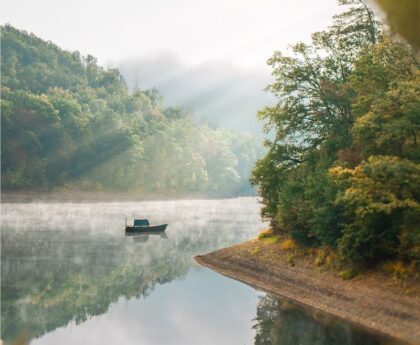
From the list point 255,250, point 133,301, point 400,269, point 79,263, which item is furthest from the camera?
point 79,263

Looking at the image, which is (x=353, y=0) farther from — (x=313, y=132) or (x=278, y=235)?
(x=278, y=235)

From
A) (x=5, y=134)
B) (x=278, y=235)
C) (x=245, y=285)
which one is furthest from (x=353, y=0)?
(x=5, y=134)

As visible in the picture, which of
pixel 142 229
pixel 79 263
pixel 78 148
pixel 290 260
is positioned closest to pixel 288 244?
pixel 290 260

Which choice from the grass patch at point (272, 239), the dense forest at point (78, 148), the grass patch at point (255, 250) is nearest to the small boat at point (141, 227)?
the grass patch at point (272, 239)

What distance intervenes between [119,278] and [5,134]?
336 ft

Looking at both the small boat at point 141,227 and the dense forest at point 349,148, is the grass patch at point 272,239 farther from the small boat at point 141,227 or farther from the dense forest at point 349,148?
the small boat at point 141,227

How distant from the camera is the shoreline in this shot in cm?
2256

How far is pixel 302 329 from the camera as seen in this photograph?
24641 mm

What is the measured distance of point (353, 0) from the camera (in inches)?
1570

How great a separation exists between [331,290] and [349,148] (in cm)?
1138

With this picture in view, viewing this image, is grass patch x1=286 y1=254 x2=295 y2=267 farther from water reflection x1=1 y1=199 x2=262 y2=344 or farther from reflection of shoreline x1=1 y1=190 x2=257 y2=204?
reflection of shoreline x1=1 y1=190 x2=257 y2=204

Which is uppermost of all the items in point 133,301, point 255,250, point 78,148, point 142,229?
point 78,148

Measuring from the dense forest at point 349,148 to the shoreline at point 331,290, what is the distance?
211 centimetres

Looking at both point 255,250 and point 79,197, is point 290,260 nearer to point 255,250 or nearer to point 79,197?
point 255,250
